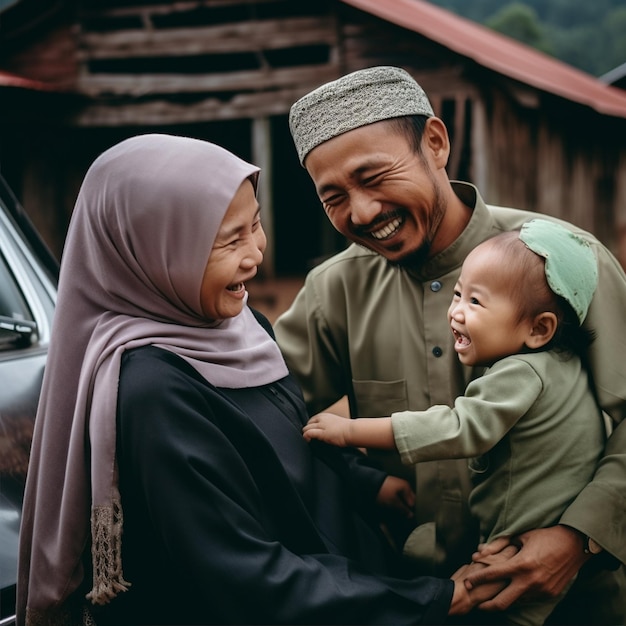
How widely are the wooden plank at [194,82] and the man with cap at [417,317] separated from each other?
10.6m

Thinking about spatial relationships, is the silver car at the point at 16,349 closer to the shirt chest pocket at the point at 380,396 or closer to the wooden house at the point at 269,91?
the shirt chest pocket at the point at 380,396

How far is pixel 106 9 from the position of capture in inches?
524

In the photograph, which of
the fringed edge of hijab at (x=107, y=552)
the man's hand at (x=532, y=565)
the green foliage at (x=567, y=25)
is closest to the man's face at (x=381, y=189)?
the man's hand at (x=532, y=565)

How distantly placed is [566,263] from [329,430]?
0.81 metres

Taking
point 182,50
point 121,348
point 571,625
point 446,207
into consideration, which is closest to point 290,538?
point 121,348

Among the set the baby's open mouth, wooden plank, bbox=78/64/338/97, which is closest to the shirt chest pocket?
the baby's open mouth

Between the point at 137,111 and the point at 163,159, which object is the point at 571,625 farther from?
the point at 137,111

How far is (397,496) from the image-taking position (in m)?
2.60

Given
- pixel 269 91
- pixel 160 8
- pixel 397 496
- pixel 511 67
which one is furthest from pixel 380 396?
pixel 160 8

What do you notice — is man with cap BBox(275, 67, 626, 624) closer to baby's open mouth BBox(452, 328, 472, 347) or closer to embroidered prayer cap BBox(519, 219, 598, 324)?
embroidered prayer cap BBox(519, 219, 598, 324)

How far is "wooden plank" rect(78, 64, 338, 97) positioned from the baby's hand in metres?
11.2

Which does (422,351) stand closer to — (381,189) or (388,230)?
(388,230)

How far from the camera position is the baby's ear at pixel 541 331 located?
89.7 inches

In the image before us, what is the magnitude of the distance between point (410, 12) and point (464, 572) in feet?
45.0
